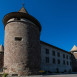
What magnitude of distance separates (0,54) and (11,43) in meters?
9.78

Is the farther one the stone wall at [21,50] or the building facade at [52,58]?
the building facade at [52,58]

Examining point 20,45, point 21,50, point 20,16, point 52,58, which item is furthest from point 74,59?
point 20,16

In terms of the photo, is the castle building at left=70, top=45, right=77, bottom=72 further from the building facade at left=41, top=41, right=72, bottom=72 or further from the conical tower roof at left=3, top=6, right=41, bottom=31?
the conical tower roof at left=3, top=6, right=41, bottom=31

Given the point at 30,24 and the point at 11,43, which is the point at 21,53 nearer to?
the point at 11,43

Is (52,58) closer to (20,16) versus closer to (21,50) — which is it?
(21,50)

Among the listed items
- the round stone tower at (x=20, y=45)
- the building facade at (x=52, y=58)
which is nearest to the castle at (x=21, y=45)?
the round stone tower at (x=20, y=45)

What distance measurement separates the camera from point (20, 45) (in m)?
16.5

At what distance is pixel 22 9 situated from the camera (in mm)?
20688

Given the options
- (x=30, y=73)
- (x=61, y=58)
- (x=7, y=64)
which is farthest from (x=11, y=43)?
(x=61, y=58)

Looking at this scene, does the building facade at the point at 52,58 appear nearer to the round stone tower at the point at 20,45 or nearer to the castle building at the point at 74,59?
the castle building at the point at 74,59

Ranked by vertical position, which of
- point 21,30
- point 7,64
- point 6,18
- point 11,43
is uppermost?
point 6,18

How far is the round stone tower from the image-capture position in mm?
15719

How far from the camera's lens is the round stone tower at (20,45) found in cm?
1572

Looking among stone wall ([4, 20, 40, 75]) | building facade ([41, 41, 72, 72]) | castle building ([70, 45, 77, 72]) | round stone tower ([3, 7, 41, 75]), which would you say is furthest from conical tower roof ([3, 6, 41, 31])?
castle building ([70, 45, 77, 72])
